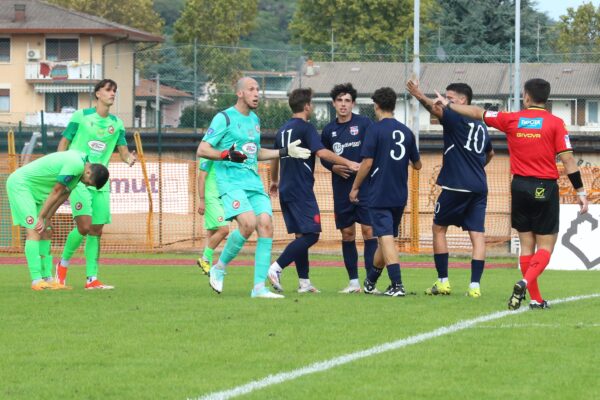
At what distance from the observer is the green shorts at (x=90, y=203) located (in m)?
14.0

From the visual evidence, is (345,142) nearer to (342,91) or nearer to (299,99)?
(342,91)

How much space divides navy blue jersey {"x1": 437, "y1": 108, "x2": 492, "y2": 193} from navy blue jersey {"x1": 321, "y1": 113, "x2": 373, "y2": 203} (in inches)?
41.9

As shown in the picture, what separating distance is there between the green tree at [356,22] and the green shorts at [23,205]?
78.7 metres

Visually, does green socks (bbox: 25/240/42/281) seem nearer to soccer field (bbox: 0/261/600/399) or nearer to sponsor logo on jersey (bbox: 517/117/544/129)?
soccer field (bbox: 0/261/600/399)

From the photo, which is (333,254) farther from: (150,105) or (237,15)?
(237,15)

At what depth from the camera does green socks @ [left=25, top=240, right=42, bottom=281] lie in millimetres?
13672

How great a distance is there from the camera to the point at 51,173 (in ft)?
44.3

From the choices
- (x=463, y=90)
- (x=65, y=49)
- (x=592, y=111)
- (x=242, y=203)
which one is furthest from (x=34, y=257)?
(x=65, y=49)

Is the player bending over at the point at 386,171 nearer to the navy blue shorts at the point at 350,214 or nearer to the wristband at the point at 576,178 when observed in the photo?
the navy blue shorts at the point at 350,214

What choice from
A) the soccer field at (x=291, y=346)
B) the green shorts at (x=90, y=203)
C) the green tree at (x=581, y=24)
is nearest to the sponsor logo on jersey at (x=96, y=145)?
the green shorts at (x=90, y=203)

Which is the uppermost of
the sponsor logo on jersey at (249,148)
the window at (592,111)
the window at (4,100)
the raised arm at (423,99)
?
the window at (4,100)

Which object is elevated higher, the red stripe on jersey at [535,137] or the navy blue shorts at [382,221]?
the red stripe on jersey at [535,137]

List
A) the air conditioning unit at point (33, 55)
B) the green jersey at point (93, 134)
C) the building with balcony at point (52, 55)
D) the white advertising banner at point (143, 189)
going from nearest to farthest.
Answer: the green jersey at point (93, 134)
the white advertising banner at point (143, 189)
the building with balcony at point (52, 55)
the air conditioning unit at point (33, 55)

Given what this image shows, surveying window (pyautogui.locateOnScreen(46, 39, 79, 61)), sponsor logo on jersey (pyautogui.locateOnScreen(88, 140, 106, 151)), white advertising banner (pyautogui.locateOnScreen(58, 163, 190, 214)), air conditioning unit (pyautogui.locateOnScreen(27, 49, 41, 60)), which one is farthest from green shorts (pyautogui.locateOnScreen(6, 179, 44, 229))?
air conditioning unit (pyautogui.locateOnScreen(27, 49, 41, 60))
